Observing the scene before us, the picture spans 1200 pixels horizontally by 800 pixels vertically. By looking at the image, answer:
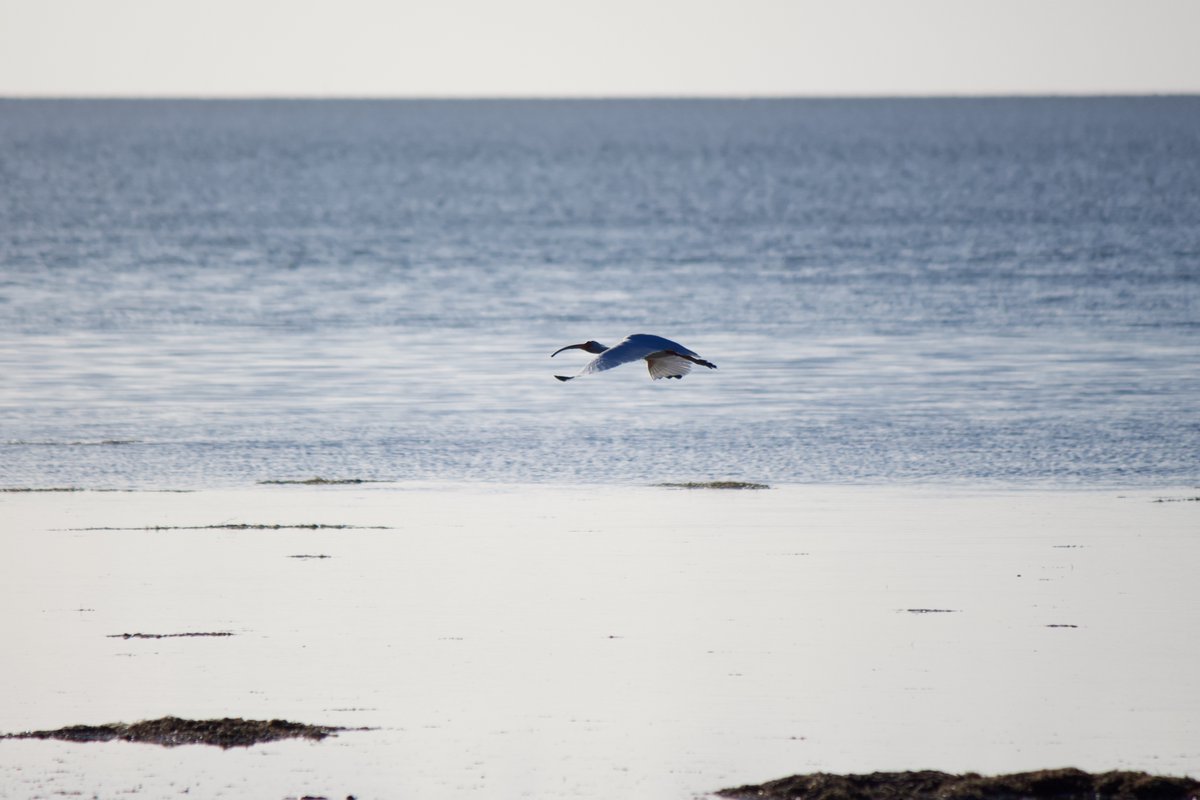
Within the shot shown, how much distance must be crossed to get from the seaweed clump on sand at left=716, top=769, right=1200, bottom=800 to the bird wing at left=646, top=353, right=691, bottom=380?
4.63 m

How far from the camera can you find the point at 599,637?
12.0 m

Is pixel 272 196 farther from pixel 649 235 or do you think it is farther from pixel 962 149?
pixel 962 149

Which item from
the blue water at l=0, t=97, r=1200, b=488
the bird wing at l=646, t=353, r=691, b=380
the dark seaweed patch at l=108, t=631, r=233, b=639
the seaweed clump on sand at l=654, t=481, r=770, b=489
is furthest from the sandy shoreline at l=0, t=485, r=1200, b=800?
the blue water at l=0, t=97, r=1200, b=488

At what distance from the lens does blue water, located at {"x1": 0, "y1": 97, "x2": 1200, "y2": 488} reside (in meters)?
19.2

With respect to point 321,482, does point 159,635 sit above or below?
below

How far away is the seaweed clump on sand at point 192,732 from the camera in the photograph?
1007 centimetres

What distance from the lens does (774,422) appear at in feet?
69.3

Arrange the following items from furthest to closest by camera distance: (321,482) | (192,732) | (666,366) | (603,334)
Result: (603,334)
(321,482)
(666,366)
(192,732)

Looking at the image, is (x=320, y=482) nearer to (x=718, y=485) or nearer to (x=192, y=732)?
(x=718, y=485)

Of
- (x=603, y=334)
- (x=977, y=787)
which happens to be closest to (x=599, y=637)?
(x=977, y=787)

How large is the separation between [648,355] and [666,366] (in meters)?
0.55

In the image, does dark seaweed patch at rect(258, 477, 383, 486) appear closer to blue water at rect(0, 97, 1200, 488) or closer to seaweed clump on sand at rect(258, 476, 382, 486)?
seaweed clump on sand at rect(258, 476, 382, 486)

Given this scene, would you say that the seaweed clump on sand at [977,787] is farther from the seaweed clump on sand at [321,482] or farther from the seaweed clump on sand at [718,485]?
the seaweed clump on sand at [321,482]

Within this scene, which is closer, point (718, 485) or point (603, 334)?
point (718, 485)
